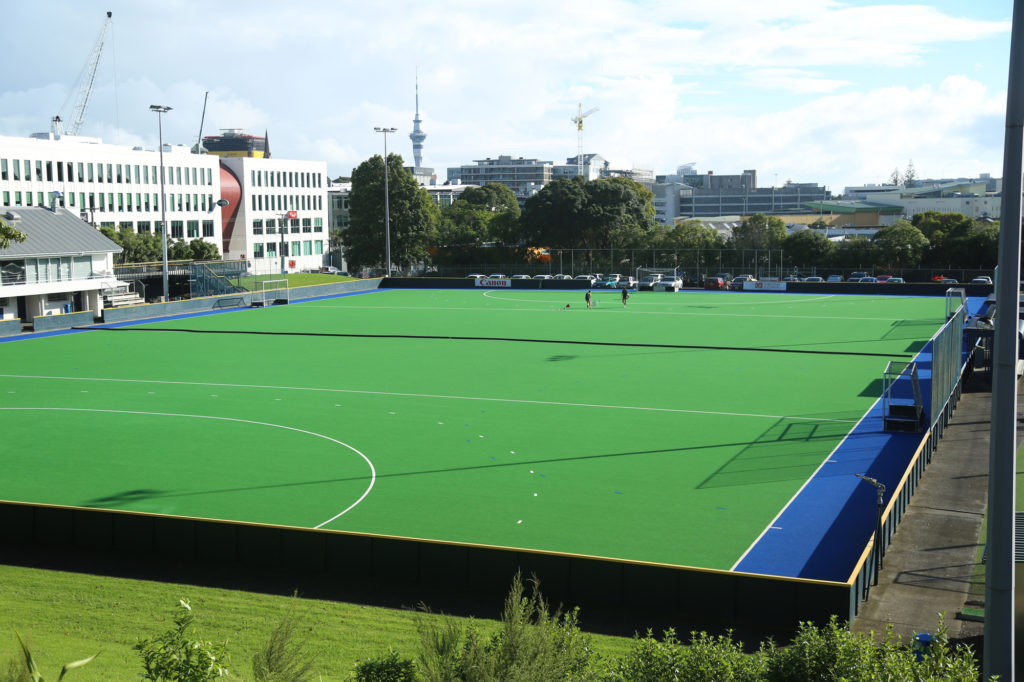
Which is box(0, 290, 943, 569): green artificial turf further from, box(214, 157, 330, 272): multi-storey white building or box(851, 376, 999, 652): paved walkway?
box(214, 157, 330, 272): multi-storey white building

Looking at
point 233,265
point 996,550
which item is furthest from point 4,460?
point 233,265

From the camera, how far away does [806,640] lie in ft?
32.7

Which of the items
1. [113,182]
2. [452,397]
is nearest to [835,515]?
[452,397]

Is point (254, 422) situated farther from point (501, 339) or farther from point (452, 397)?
point (501, 339)

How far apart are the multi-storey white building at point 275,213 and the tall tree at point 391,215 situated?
916 centimetres

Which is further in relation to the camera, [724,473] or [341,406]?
[341,406]

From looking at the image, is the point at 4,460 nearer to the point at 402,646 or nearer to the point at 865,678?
the point at 402,646

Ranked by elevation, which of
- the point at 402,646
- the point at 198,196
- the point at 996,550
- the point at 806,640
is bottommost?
the point at 402,646

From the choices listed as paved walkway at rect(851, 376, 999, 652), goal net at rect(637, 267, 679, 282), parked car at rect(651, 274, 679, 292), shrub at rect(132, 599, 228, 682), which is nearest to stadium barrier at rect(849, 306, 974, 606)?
paved walkway at rect(851, 376, 999, 652)

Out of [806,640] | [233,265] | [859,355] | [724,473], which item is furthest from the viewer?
[233,265]

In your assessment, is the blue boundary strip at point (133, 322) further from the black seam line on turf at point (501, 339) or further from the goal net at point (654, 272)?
the goal net at point (654, 272)

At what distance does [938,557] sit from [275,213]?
4519 inches

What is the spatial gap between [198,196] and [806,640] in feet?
369

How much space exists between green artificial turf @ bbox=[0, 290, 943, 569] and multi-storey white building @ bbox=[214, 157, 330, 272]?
61.5 metres
